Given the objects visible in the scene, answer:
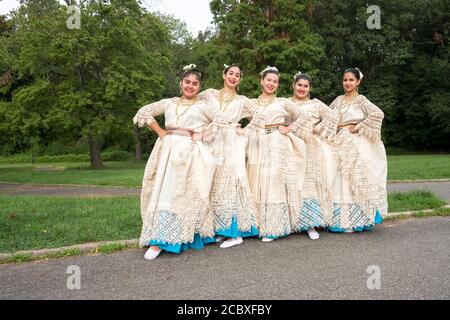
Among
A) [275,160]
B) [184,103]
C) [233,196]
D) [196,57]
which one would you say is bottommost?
[233,196]

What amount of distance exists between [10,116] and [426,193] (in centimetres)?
1903

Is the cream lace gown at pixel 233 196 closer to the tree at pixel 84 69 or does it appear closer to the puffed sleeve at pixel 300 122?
the puffed sleeve at pixel 300 122

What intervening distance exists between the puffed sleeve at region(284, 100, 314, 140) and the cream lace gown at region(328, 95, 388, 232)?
54cm

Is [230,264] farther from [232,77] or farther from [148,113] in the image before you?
[232,77]

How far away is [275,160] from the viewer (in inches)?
199

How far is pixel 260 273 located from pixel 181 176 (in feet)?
4.75

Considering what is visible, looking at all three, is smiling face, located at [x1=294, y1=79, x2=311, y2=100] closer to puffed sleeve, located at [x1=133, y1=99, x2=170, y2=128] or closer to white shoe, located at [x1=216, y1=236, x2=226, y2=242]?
puffed sleeve, located at [x1=133, y1=99, x2=170, y2=128]

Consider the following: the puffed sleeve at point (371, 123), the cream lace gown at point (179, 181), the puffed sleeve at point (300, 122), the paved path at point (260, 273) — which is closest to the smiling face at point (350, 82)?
the puffed sleeve at point (371, 123)

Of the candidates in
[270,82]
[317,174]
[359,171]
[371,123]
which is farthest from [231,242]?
[371,123]

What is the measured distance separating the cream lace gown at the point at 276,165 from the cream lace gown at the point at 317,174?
116 mm

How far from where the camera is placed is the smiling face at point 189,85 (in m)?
4.82
